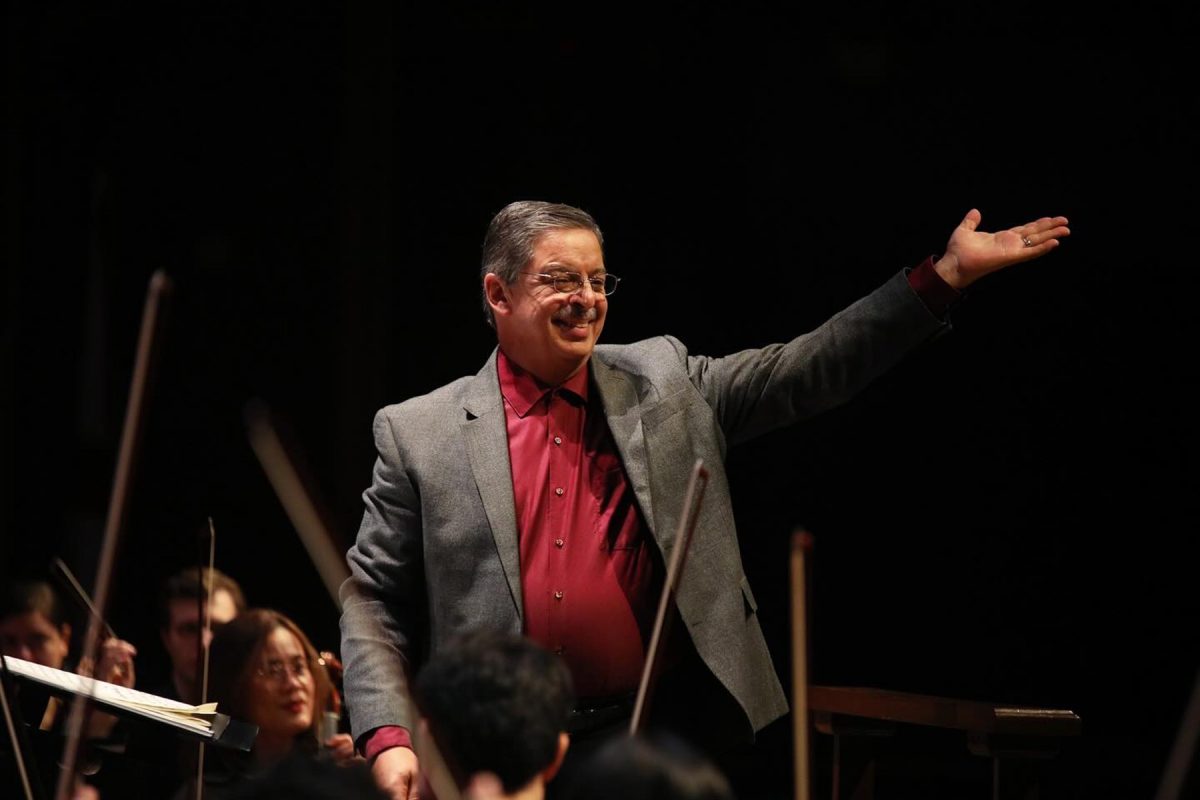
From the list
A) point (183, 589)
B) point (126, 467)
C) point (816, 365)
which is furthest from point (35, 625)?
point (126, 467)

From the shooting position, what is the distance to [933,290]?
239cm

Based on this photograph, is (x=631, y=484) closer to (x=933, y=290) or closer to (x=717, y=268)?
(x=933, y=290)

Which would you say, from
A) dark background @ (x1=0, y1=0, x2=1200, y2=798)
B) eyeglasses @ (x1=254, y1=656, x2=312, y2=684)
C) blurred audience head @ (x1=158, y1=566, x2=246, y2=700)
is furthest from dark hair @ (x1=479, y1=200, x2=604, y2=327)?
blurred audience head @ (x1=158, y1=566, x2=246, y2=700)

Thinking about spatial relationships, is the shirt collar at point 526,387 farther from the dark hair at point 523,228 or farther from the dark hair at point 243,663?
the dark hair at point 243,663

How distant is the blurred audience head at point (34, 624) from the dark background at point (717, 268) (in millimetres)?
240

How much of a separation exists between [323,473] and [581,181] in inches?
43.0

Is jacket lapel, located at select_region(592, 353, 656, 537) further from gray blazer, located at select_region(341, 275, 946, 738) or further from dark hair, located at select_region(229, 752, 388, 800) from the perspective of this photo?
dark hair, located at select_region(229, 752, 388, 800)

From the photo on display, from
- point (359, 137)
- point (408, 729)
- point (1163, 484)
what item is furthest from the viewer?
point (359, 137)

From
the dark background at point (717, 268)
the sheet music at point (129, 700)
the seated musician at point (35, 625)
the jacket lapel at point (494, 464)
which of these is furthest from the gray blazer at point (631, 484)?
the seated musician at point (35, 625)

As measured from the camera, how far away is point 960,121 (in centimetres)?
384

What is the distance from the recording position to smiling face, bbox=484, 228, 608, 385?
2.47 m

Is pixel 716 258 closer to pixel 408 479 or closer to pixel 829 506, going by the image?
pixel 829 506

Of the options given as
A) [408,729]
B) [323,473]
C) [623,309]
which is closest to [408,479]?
[408,729]

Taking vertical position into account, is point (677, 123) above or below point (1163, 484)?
above
